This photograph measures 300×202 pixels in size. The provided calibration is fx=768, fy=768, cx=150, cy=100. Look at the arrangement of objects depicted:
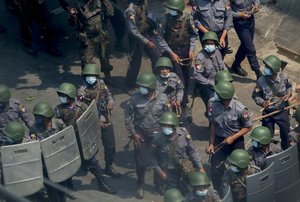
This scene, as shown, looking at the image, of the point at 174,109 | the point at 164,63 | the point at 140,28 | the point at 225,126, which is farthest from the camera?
the point at 140,28

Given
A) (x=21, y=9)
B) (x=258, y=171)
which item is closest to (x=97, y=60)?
(x=21, y=9)

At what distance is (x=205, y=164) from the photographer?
1234cm

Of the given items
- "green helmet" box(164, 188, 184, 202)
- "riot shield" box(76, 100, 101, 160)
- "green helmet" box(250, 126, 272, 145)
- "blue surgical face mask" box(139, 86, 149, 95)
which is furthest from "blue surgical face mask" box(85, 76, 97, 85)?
"green helmet" box(250, 126, 272, 145)

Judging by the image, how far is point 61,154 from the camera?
10.8 m

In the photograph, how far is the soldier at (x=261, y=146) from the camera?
10453 mm

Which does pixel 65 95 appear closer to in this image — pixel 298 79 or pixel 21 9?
pixel 21 9

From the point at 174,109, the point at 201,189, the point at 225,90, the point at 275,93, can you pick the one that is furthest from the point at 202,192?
the point at 275,93

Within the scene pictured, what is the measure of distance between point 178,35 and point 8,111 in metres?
3.25

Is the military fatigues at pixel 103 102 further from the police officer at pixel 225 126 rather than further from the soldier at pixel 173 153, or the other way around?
the police officer at pixel 225 126

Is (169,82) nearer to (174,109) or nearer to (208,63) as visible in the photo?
(174,109)

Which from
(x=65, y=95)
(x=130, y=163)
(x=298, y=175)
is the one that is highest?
(x=65, y=95)

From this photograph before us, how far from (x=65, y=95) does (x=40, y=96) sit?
2984 mm

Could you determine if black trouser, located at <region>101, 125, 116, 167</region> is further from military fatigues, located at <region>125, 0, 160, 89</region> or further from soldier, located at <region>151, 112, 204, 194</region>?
military fatigues, located at <region>125, 0, 160, 89</region>

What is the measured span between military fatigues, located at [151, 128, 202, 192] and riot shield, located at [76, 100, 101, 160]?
37.4 inches
